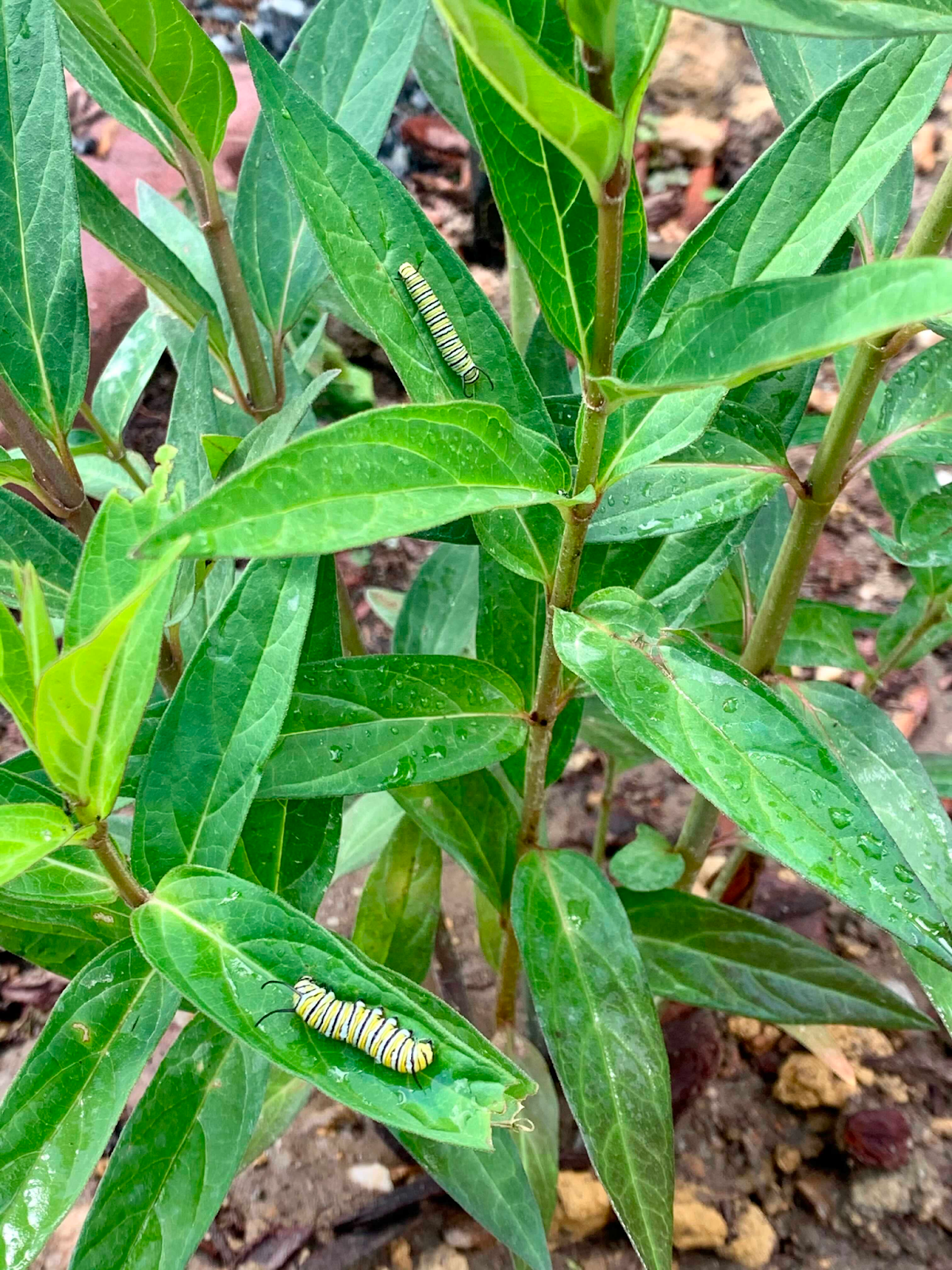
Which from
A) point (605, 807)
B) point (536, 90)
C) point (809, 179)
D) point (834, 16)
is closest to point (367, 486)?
point (536, 90)

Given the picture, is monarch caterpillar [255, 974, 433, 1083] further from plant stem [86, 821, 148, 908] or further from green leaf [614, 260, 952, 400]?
green leaf [614, 260, 952, 400]

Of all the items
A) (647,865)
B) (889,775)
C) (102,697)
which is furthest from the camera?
(647,865)

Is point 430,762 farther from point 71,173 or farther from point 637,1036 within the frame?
point 71,173

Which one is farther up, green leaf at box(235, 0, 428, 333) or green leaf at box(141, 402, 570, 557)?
green leaf at box(235, 0, 428, 333)

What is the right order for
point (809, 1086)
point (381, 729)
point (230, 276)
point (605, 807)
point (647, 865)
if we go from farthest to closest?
1. point (605, 807)
2. point (809, 1086)
3. point (647, 865)
4. point (230, 276)
5. point (381, 729)

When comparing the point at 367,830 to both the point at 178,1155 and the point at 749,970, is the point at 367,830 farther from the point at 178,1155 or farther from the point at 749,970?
the point at 178,1155

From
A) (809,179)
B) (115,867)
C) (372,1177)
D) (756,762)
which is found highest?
(809,179)

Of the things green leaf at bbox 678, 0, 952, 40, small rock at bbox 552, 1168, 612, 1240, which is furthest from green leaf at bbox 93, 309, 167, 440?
small rock at bbox 552, 1168, 612, 1240

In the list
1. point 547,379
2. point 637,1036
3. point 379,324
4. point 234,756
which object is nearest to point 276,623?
point 234,756
